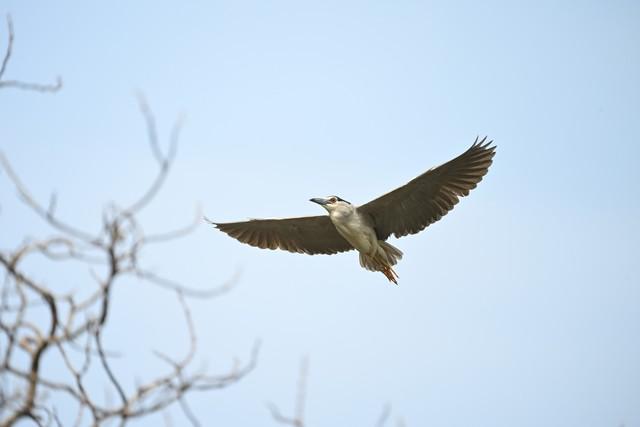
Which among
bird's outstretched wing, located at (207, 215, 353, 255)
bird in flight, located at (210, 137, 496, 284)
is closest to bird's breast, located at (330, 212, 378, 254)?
bird in flight, located at (210, 137, 496, 284)

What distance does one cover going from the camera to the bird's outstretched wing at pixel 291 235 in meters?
8.80

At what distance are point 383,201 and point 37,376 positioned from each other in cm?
570

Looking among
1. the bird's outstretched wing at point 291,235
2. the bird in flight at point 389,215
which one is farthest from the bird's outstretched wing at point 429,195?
the bird's outstretched wing at point 291,235

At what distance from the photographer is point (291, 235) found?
9.08 m

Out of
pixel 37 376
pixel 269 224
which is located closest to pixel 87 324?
pixel 37 376

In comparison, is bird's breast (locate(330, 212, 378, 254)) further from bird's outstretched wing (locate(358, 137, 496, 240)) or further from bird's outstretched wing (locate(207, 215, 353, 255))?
bird's outstretched wing (locate(207, 215, 353, 255))

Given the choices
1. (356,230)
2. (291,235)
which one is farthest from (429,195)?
(291,235)

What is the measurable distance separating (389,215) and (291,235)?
4.00 ft

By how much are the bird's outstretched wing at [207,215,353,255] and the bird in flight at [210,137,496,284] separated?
1 centimetres

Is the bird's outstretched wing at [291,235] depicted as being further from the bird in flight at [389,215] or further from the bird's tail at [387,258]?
the bird's tail at [387,258]

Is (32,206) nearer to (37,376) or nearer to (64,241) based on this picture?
(64,241)

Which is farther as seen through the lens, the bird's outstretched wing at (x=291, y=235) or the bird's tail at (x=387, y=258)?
the bird's outstretched wing at (x=291, y=235)

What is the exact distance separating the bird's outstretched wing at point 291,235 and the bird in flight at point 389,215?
10 millimetres

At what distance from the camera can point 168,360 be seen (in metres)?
3.16
